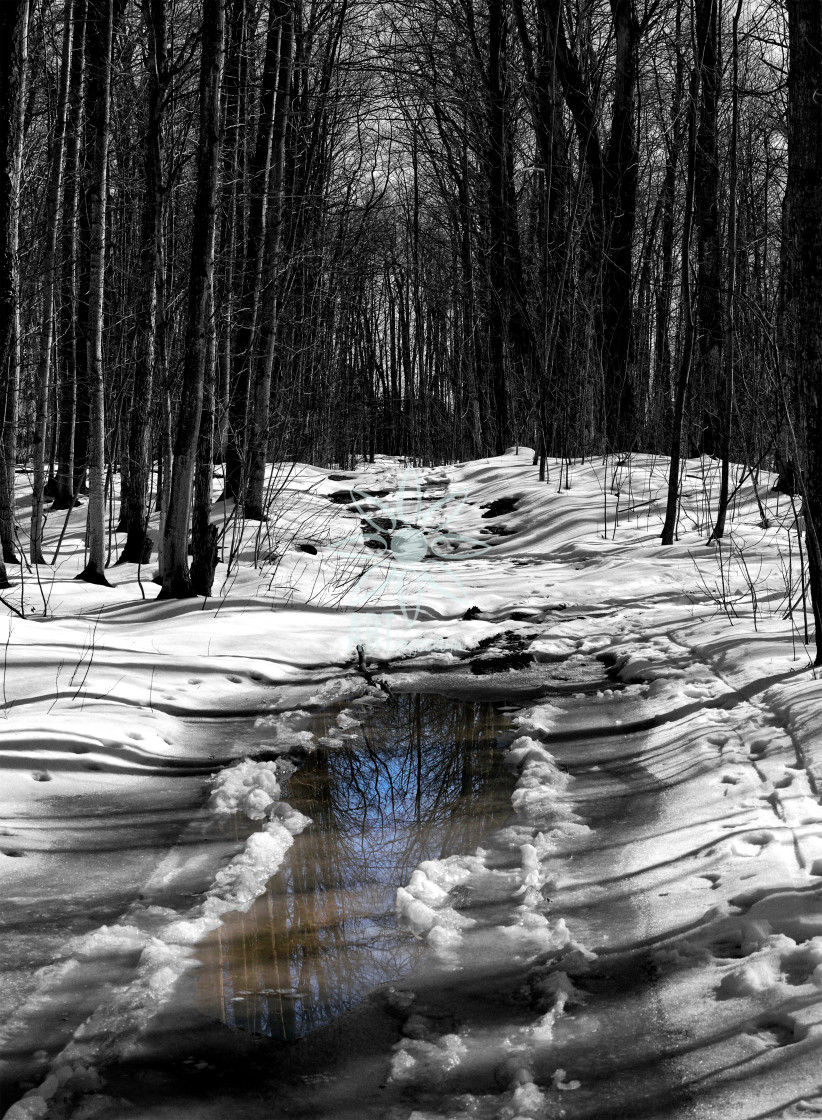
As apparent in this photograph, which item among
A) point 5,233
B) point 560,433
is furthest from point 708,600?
point 560,433

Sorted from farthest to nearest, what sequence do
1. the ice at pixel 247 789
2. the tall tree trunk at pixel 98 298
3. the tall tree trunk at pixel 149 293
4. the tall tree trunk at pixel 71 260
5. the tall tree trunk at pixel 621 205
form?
the tall tree trunk at pixel 621 205
the tall tree trunk at pixel 71 260
the tall tree trunk at pixel 98 298
the tall tree trunk at pixel 149 293
the ice at pixel 247 789

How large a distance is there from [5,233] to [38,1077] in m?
6.21

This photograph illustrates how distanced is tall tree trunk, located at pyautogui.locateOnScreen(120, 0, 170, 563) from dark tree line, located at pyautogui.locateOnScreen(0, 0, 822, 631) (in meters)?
0.04

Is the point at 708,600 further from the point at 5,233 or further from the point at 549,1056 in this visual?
the point at 5,233

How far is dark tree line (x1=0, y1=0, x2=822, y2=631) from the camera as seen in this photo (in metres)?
6.78

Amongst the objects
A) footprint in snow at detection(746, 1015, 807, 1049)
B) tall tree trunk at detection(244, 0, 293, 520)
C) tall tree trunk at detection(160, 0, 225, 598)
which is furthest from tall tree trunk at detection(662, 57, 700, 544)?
footprint in snow at detection(746, 1015, 807, 1049)

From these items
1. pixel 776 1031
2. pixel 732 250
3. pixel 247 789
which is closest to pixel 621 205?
pixel 732 250

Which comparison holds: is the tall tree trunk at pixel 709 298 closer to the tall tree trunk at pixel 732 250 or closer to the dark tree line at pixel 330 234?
the dark tree line at pixel 330 234

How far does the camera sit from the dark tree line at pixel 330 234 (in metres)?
6.78

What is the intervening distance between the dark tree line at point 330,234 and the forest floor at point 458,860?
1.30 metres

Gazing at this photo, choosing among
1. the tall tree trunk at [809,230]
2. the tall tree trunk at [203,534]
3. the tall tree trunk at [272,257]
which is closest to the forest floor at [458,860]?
the tall tree trunk at [203,534]

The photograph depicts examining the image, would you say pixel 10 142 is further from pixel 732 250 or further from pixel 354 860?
pixel 354 860

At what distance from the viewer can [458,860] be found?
2.97 m

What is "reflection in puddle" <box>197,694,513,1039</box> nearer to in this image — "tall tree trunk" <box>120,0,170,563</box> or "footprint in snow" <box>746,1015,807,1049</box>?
"footprint in snow" <box>746,1015,807,1049</box>
